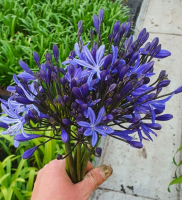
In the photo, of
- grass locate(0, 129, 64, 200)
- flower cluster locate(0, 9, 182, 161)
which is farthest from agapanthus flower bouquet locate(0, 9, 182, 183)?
grass locate(0, 129, 64, 200)

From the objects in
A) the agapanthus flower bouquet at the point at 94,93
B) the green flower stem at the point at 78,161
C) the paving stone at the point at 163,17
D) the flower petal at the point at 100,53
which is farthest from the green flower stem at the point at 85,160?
the paving stone at the point at 163,17

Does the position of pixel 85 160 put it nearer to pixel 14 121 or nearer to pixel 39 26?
pixel 14 121

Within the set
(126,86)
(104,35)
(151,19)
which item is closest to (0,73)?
(104,35)

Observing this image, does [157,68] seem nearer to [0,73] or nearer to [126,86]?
[0,73]

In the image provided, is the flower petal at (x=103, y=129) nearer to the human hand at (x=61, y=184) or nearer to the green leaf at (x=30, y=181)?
the human hand at (x=61, y=184)

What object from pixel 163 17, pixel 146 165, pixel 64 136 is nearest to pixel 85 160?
pixel 64 136

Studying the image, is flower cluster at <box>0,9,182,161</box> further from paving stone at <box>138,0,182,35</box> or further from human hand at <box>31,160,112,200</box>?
paving stone at <box>138,0,182,35</box>
